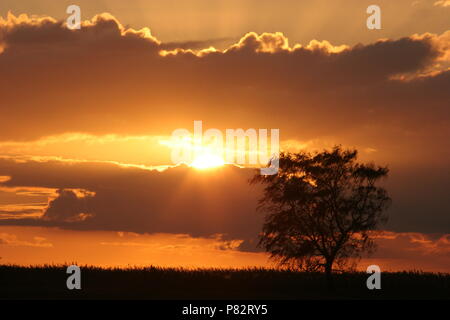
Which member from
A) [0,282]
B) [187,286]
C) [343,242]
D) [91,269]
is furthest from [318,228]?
[0,282]

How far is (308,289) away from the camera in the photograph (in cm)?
7850

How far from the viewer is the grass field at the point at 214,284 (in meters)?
72.0

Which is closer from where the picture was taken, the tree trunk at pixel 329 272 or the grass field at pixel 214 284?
the tree trunk at pixel 329 272

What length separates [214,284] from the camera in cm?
8225

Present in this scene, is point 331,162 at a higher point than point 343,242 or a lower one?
higher

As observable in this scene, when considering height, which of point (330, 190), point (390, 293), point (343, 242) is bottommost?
point (390, 293)

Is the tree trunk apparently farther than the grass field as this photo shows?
No

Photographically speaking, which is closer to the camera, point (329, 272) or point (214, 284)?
point (329, 272)

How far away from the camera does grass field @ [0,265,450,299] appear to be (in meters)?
72.0

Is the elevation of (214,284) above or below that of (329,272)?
below
